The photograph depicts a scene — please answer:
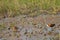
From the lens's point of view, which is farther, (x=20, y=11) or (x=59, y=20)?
(x=20, y=11)

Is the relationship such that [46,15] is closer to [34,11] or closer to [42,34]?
[34,11]

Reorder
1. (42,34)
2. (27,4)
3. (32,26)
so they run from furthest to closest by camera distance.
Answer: (27,4) → (32,26) → (42,34)

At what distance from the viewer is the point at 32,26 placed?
4.05 meters

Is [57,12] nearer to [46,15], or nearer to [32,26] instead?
[46,15]

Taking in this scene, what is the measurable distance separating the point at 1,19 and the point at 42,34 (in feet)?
3.77

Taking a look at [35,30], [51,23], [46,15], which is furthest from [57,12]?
[35,30]

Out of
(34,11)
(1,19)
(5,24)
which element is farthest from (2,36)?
(34,11)

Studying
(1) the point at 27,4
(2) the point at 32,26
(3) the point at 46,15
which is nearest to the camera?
(2) the point at 32,26

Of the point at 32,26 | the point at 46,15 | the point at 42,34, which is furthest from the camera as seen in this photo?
the point at 46,15

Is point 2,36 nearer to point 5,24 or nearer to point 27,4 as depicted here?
point 5,24

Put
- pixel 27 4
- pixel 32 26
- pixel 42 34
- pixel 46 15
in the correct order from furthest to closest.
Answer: pixel 27 4 < pixel 46 15 < pixel 32 26 < pixel 42 34

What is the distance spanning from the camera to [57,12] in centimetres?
457

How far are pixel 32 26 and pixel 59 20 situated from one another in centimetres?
50

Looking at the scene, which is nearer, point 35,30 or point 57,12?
point 35,30
